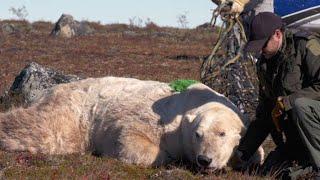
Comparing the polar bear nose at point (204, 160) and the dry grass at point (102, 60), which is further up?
the polar bear nose at point (204, 160)

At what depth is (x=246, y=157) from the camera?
7.23 meters

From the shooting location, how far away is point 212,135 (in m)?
6.84

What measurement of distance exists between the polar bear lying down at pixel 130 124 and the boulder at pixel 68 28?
1017 inches

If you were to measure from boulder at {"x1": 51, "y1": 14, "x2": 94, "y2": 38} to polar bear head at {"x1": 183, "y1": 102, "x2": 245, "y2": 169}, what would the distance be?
27.2 m

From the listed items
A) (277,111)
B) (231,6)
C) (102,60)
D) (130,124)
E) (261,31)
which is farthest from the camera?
(102,60)

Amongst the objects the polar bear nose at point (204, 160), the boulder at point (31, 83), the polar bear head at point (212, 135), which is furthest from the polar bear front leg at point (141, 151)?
the boulder at point (31, 83)

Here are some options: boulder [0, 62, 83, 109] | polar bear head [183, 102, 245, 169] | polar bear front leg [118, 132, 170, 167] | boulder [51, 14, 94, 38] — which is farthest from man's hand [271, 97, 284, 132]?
boulder [51, 14, 94, 38]

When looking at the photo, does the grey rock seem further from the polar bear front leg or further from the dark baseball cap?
the dark baseball cap

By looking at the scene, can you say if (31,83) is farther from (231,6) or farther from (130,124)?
(130,124)

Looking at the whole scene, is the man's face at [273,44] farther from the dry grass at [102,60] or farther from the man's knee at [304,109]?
the dry grass at [102,60]

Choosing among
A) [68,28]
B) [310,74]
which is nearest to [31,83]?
[310,74]

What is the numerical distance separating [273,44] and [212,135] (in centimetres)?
110

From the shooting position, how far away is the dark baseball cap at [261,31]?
636cm

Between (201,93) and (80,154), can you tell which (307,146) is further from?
(80,154)
